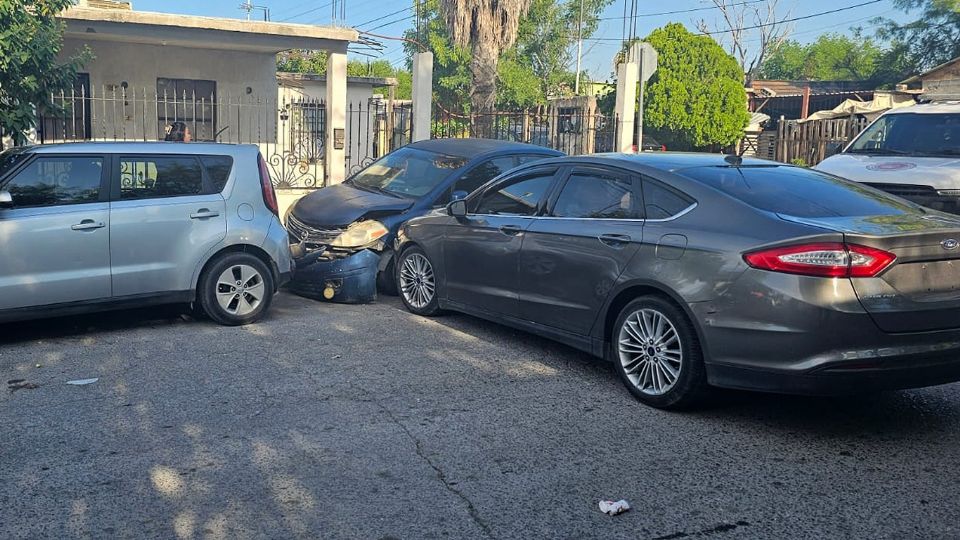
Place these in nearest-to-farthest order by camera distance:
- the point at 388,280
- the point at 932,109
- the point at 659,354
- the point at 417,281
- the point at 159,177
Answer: the point at 659,354
the point at 159,177
the point at 417,281
the point at 388,280
the point at 932,109

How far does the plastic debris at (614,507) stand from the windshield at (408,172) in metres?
6.18

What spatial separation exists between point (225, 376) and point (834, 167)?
7682mm

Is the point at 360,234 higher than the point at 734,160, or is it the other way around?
the point at 734,160

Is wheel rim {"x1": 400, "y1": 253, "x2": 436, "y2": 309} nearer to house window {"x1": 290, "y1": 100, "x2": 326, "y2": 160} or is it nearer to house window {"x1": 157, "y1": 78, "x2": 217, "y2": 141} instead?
house window {"x1": 290, "y1": 100, "x2": 326, "y2": 160}

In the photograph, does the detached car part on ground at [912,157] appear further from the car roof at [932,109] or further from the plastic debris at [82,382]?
the plastic debris at [82,382]

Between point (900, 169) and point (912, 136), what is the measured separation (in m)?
1.29

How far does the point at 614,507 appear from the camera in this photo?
4102 millimetres

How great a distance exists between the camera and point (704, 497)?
425 cm

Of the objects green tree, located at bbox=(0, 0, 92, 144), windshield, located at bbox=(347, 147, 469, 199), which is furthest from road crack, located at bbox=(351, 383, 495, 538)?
green tree, located at bbox=(0, 0, 92, 144)

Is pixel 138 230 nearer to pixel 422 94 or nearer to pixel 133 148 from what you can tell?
pixel 133 148

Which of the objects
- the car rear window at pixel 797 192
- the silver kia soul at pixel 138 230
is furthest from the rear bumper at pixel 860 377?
the silver kia soul at pixel 138 230

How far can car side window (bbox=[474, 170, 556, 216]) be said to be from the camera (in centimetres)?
690

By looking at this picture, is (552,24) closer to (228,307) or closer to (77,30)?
(77,30)

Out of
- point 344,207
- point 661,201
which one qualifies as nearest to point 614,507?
point 661,201
